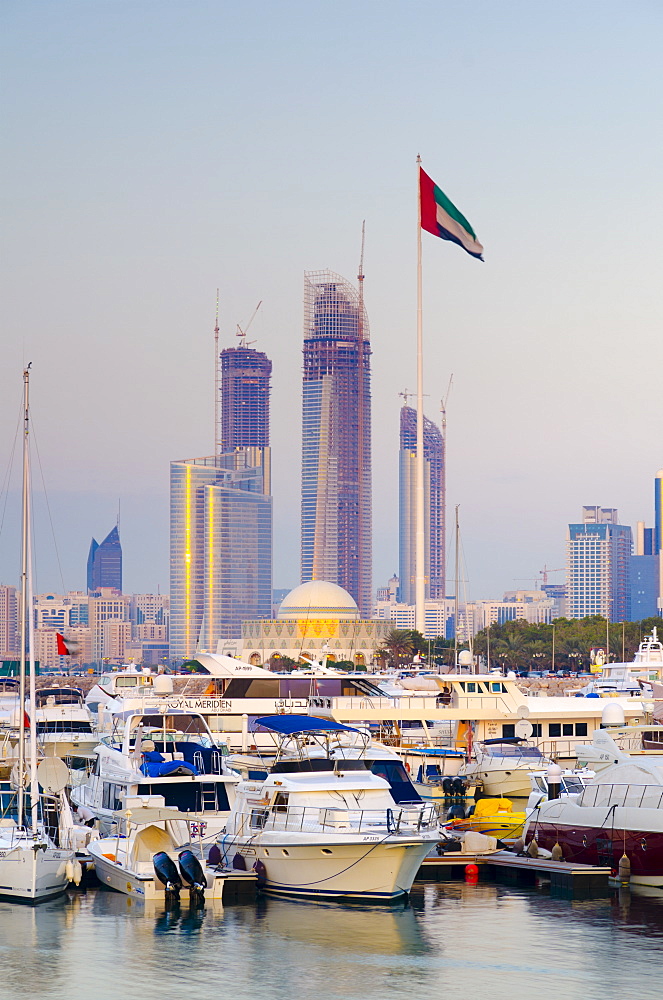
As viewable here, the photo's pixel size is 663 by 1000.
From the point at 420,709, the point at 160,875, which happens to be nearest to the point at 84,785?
the point at 160,875

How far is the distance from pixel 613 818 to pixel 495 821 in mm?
8459

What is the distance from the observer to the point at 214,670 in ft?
208

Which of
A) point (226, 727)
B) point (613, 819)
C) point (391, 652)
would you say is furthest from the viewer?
point (391, 652)

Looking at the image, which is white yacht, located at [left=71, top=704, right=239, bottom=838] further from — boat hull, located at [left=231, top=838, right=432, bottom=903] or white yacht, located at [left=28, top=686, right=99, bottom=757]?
white yacht, located at [left=28, top=686, right=99, bottom=757]

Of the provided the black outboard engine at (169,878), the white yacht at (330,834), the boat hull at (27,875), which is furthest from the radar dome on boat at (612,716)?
the boat hull at (27,875)

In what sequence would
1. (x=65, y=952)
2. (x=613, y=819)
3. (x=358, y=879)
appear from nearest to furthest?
1. (x=65, y=952)
2. (x=358, y=879)
3. (x=613, y=819)

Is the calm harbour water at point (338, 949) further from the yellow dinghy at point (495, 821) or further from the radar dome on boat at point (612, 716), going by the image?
the radar dome on boat at point (612, 716)

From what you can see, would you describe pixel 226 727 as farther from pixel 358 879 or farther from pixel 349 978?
pixel 349 978

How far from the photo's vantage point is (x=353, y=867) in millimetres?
32125

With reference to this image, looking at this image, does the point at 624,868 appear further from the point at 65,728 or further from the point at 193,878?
the point at 65,728

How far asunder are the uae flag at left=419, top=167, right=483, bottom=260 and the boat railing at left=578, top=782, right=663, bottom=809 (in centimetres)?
5884

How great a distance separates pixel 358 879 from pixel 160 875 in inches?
173

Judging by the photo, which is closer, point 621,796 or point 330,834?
point 330,834

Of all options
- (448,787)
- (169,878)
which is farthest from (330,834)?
(448,787)
